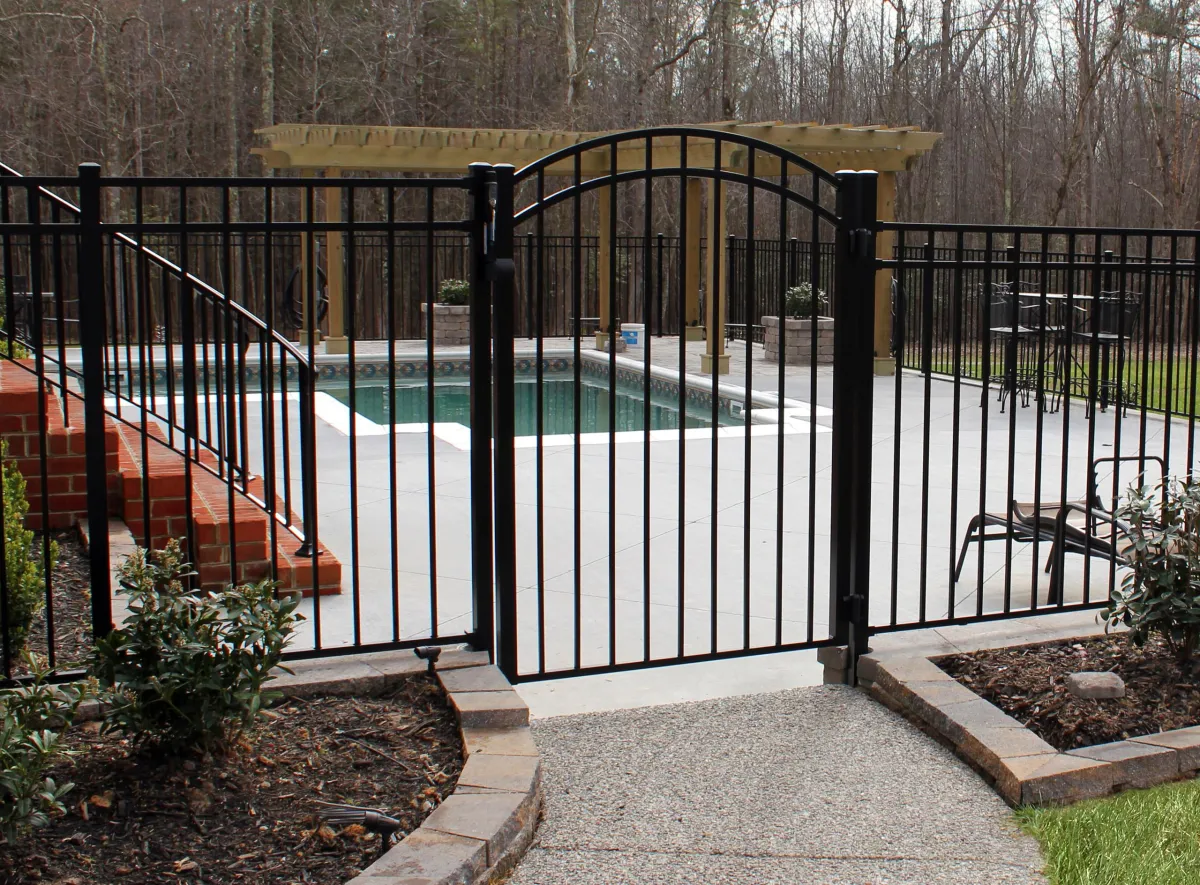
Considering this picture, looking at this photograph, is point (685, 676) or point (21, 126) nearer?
point (685, 676)

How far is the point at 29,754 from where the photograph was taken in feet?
8.14

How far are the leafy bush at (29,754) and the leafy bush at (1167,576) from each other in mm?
2827

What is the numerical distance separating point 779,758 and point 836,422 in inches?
43.1

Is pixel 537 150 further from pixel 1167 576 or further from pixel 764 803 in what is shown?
pixel 764 803

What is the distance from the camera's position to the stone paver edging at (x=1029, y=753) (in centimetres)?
310

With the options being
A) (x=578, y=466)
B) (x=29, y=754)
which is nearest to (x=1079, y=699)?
(x=578, y=466)

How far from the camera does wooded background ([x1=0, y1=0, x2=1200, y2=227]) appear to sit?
1964cm

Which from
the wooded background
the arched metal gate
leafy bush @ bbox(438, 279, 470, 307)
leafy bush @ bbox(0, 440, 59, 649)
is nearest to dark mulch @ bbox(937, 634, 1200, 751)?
the arched metal gate

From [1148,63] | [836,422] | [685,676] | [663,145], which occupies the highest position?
[1148,63]

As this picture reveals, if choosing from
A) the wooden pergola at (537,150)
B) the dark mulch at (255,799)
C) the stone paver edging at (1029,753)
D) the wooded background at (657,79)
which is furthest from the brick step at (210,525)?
the wooded background at (657,79)

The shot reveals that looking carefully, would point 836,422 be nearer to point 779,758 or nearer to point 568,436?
point 779,758

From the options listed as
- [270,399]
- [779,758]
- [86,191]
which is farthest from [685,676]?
[86,191]

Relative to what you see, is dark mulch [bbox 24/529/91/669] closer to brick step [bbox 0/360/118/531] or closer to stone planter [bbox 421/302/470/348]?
brick step [bbox 0/360/118/531]

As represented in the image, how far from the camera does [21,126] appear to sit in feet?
63.3
